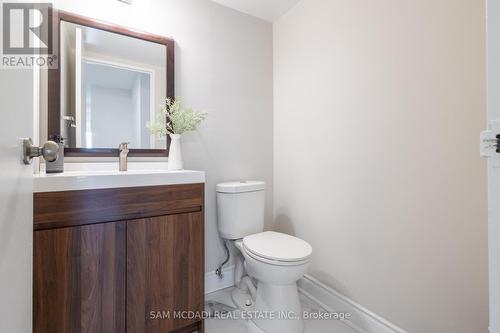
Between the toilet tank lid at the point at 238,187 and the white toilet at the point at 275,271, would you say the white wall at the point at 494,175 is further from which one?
the toilet tank lid at the point at 238,187

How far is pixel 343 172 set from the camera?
5.04ft

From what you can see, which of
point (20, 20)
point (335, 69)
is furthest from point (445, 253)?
point (20, 20)

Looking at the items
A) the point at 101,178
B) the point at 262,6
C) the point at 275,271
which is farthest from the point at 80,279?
the point at 262,6

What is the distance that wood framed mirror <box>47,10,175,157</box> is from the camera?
136 cm

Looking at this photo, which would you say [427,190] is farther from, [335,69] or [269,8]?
[269,8]

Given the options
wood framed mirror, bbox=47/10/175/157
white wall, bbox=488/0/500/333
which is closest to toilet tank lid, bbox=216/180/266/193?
wood framed mirror, bbox=47/10/175/157

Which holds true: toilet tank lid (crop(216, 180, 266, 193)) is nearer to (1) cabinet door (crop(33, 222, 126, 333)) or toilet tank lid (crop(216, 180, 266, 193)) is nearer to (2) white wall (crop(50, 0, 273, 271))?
(2) white wall (crop(50, 0, 273, 271))

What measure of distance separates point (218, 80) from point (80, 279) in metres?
1.53

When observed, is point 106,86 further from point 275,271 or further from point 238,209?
point 275,271

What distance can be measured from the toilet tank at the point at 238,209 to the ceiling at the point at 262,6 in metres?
1.43

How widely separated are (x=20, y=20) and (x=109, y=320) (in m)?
1.19

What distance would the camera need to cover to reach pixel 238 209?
66.8 inches

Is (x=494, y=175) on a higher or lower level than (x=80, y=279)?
higher

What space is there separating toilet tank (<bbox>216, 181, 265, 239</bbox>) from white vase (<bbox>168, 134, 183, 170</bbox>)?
354mm
